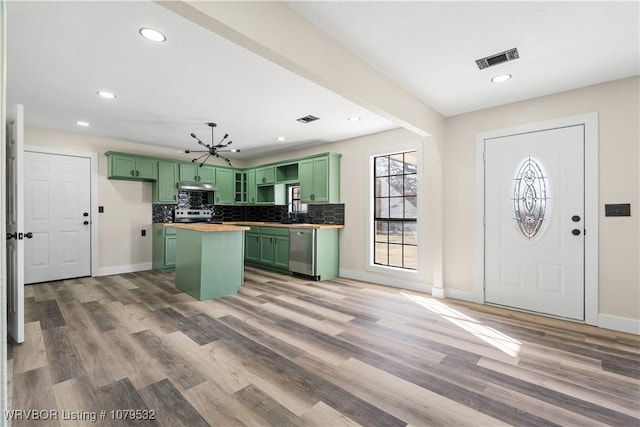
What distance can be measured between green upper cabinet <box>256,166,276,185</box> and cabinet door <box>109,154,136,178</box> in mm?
2301

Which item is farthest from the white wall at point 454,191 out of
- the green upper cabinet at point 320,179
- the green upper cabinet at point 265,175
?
the green upper cabinet at point 265,175

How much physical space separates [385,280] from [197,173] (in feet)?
13.9

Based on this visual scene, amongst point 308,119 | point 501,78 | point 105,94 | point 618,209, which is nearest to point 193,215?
point 105,94

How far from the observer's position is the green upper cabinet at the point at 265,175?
6.20 meters

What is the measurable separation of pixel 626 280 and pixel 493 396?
84.1 inches

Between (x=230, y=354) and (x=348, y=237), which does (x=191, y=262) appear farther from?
(x=348, y=237)

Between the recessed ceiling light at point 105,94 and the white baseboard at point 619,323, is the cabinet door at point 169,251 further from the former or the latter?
the white baseboard at point 619,323

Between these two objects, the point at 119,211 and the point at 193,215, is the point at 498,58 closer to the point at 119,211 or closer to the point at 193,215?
the point at 193,215

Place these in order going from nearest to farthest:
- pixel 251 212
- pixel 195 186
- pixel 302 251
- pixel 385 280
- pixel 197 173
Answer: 1. pixel 385 280
2. pixel 302 251
3. pixel 195 186
4. pixel 197 173
5. pixel 251 212

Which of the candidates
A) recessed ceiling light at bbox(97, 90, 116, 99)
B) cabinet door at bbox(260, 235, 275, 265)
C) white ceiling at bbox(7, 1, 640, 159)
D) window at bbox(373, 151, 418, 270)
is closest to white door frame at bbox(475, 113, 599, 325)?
white ceiling at bbox(7, 1, 640, 159)

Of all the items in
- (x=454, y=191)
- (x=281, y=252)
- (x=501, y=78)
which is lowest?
(x=281, y=252)

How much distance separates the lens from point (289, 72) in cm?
279

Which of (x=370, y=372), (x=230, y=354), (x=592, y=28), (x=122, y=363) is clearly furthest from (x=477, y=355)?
(x=122, y=363)

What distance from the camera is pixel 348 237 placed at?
5.18 meters
